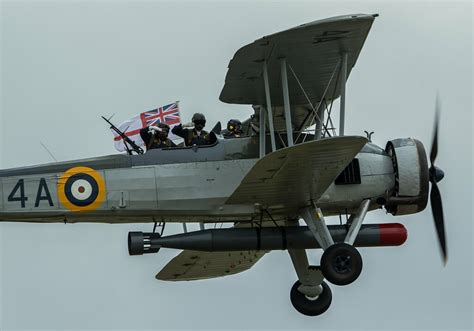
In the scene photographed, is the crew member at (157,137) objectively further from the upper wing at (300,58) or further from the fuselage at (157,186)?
the upper wing at (300,58)

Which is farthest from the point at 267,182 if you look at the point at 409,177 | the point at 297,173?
Result: the point at 409,177

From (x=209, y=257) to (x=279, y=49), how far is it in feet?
15.9

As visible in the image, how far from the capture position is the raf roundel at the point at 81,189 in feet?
54.3

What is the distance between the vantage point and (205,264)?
19.8 meters

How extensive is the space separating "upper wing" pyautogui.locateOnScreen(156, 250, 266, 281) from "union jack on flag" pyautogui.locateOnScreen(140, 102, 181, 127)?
2.63 metres

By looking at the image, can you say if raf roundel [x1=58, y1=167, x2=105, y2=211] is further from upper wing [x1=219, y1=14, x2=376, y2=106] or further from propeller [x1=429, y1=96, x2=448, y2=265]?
propeller [x1=429, y1=96, x2=448, y2=265]

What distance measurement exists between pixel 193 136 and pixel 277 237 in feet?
6.46

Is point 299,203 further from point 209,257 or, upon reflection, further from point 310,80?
point 209,257

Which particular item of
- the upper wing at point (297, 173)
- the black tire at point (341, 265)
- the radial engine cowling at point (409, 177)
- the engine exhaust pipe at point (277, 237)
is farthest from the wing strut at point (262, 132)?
the radial engine cowling at point (409, 177)

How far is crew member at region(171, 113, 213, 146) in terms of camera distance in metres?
17.2

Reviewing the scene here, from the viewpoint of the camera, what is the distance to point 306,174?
16.0 metres

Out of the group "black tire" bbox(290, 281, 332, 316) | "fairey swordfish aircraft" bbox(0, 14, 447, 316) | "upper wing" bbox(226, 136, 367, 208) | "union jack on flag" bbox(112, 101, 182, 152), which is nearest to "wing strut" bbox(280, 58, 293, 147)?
"fairey swordfish aircraft" bbox(0, 14, 447, 316)

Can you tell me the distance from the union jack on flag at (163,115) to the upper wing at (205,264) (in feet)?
8.63

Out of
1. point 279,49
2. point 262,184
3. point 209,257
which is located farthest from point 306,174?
point 209,257
